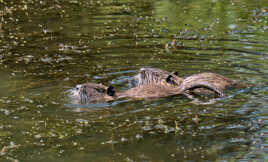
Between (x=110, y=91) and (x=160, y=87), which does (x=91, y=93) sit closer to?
(x=110, y=91)

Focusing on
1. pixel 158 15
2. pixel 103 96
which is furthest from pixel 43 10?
pixel 103 96

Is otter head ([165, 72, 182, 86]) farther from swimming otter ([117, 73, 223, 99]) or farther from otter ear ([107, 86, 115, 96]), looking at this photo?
otter ear ([107, 86, 115, 96])

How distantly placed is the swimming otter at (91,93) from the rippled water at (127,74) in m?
0.20

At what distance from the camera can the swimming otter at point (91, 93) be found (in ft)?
27.2

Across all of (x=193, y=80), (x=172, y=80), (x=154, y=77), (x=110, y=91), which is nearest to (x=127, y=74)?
(x=154, y=77)

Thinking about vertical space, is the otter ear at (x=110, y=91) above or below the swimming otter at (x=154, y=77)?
below

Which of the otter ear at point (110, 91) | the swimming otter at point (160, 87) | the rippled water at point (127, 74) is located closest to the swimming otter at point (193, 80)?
the swimming otter at point (160, 87)

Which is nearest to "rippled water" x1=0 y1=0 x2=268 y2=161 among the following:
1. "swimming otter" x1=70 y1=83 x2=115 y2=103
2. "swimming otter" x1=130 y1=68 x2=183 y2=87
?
"swimming otter" x1=70 y1=83 x2=115 y2=103

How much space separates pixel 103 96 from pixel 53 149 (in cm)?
215

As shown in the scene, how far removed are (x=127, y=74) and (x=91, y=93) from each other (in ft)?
5.07

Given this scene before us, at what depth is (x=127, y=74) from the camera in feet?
31.8

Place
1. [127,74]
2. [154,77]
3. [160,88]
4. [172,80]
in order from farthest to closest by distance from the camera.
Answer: [127,74] → [154,77] → [172,80] → [160,88]

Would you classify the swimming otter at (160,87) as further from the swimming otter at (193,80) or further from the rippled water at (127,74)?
the rippled water at (127,74)

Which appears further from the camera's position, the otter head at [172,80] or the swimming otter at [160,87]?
the otter head at [172,80]
